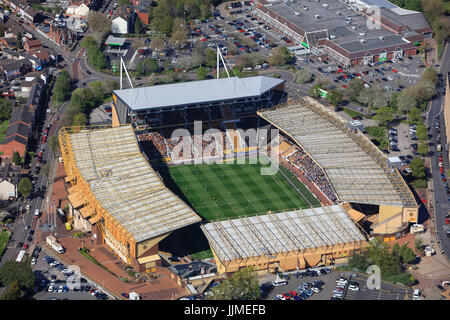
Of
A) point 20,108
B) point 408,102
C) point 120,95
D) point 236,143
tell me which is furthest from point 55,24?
point 408,102

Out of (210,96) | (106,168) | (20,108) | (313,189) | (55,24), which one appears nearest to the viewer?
(106,168)

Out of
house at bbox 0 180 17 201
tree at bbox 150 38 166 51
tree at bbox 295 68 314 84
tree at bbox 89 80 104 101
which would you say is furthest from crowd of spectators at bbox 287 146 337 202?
tree at bbox 150 38 166 51

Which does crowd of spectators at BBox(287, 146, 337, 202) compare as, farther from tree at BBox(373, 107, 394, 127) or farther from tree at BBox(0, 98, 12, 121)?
tree at BBox(0, 98, 12, 121)

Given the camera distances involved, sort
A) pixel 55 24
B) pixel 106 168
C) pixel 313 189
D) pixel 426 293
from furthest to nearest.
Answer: pixel 55 24 < pixel 313 189 < pixel 106 168 < pixel 426 293

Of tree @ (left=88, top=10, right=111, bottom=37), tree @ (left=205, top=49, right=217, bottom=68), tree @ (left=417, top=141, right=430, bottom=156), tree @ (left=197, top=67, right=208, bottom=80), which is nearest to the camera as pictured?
tree @ (left=417, top=141, right=430, bottom=156)

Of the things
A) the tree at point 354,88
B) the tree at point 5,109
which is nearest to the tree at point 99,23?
the tree at point 5,109

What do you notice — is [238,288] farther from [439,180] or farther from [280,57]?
[280,57]

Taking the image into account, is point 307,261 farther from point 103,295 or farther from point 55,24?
point 55,24
